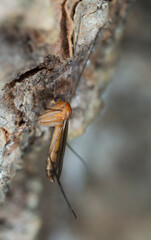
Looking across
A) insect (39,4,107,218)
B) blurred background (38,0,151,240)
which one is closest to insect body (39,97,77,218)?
insect (39,4,107,218)

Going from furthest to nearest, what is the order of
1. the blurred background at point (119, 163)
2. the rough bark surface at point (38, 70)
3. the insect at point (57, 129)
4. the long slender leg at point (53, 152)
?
the blurred background at point (119, 163) → the long slender leg at point (53, 152) → the insect at point (57, 129) → the rough bark surface at point (38, 70)

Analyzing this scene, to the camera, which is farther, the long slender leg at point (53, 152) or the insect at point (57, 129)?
the long slender leg at point (53, 152)

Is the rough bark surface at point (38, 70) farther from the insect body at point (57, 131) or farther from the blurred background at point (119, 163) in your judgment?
the blurred background at point (119, 163)

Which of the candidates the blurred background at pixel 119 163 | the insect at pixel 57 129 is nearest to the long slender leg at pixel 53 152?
the insect at pixel 57 129

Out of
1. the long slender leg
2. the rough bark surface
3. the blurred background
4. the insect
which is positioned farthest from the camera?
the blurred background

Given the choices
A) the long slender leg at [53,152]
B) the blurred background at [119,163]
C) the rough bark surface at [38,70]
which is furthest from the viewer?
the blurred background at [119,163]

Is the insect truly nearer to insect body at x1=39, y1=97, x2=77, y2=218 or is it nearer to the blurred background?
insect body at x1=39, y1=97, x2=77, y2=218
